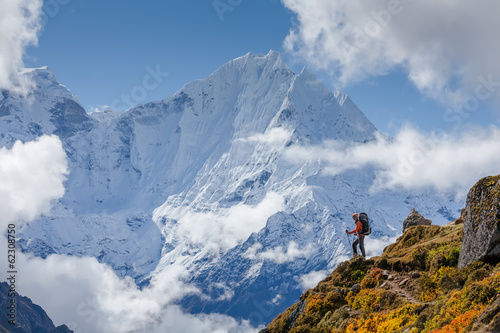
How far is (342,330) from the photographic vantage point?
2020cm

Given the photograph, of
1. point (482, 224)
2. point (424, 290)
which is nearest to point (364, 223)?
point (424, 290)

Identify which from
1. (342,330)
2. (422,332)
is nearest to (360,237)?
(342,330)

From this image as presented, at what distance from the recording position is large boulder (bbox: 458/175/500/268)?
17453 millimetres

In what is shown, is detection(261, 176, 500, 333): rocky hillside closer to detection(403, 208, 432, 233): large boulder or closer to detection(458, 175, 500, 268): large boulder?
detection(458, 175, 500, 268): large boulder

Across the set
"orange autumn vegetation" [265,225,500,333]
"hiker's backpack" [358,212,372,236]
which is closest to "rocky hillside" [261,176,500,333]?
"orange autumn vegetation" [265,225,500,333]

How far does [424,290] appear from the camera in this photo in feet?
66.4

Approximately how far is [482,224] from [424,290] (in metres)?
3.99

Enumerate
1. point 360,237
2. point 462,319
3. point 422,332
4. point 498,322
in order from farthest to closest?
Result: point 360,237, point 422,332, point 462,319, point 498,322

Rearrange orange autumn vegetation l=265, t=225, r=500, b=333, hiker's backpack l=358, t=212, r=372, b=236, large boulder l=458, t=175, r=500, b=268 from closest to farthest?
orange autumn vegetation l=265, t=225, r=500, b=333 → large boulder l=458, t=175, r=500, b=268 → hiker's backpack l=358, t=212, r=372, b=236

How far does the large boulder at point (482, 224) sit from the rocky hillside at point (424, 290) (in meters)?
0.03

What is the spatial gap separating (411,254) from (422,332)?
9214 millimetres

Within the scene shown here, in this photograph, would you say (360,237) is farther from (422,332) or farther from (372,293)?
(422,332)

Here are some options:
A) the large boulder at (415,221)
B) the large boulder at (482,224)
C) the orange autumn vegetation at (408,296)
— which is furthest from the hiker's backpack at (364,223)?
the large boulder at (415,221)

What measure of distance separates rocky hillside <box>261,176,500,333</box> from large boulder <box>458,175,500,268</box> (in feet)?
0.11
